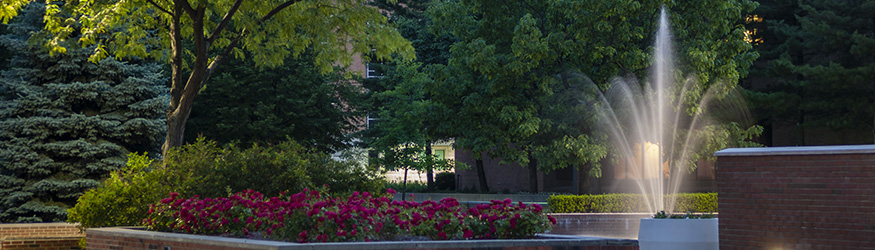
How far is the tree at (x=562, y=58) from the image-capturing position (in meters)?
27.4

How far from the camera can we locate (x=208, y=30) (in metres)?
21.6

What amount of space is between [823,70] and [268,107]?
71.2ft

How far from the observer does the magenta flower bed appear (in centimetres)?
1062

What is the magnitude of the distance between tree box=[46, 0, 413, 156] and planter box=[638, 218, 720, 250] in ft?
22.7

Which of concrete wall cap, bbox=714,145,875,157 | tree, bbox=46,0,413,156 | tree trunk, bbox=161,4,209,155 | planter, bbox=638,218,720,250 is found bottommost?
planter, bbox=638,218,720,250

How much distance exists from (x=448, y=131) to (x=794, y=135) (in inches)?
662

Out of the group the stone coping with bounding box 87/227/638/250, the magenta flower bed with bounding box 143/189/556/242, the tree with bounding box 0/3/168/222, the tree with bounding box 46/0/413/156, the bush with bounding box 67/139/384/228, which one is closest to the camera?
the stone coping with bounding box 87/227/638/250

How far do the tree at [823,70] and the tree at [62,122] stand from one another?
77.0ft

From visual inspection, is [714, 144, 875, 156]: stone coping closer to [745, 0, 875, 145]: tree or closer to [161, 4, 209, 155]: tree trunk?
[161, 4, 209, 155]: tree trunk

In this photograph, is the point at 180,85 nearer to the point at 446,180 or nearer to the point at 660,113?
the point at 660,113

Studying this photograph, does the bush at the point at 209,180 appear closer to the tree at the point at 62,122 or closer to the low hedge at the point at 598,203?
the tree at the point at 62,122

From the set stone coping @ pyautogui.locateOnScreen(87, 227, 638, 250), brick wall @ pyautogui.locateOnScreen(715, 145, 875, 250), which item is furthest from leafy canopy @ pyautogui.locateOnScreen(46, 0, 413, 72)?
brick wall @ pyautogui.locateOnScreen(715, 145, 875, 250)

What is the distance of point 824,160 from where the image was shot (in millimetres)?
14180

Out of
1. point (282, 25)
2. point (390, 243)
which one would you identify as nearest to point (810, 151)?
point (390, 243)
